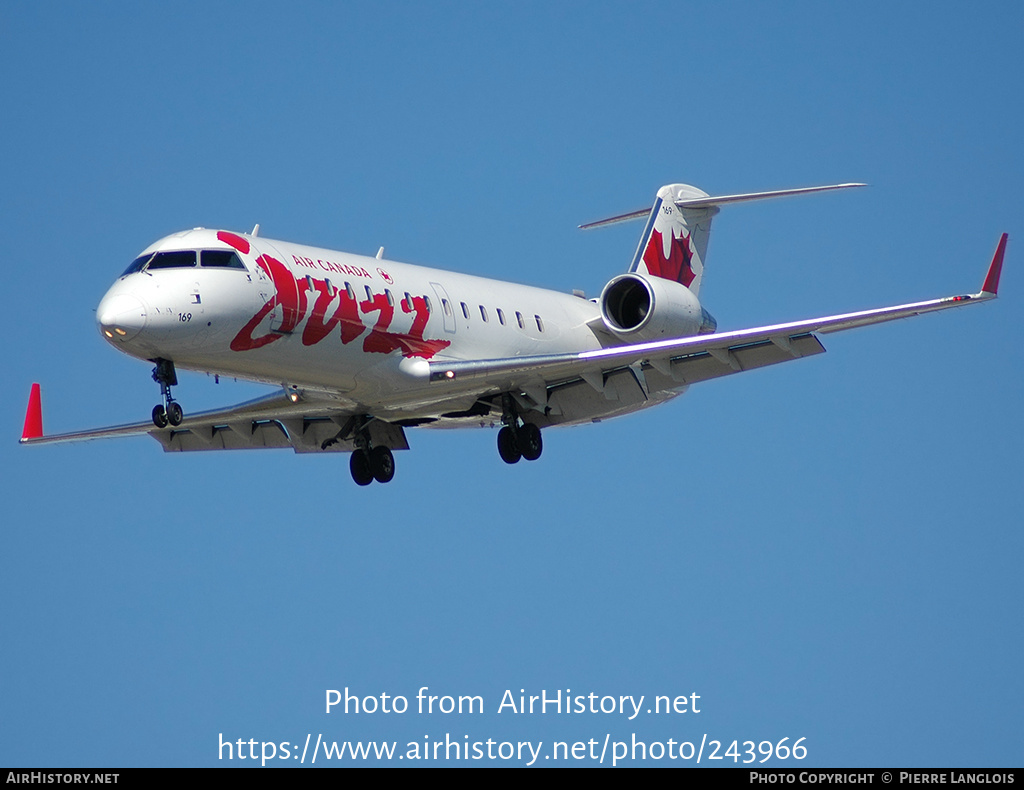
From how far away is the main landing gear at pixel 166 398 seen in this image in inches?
749

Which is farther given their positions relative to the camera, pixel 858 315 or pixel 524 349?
pixel 524 349

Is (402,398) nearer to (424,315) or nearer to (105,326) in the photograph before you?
(424,315)

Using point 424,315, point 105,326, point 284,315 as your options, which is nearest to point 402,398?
point 424,315

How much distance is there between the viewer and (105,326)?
734 inches

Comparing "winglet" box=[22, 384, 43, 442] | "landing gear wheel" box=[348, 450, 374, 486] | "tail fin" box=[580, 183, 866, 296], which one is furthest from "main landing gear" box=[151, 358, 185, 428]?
"tail fin" box=[580, 183, 866, 296]

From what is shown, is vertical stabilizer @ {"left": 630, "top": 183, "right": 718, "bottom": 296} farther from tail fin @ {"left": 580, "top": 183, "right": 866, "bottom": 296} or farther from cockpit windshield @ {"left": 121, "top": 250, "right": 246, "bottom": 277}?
cockpit windshield @ {"left": 121, "top": 250, "right": 246, "bottom": 277}

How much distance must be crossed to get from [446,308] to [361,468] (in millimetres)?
3110

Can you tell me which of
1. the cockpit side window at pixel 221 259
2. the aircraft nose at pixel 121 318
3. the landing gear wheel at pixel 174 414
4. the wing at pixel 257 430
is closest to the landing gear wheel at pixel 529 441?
the wing at pixel 257 430

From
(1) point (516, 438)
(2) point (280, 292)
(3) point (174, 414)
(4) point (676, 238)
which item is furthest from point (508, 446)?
(3) point (174, 414)

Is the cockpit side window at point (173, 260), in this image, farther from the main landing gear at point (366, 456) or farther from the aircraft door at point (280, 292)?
the main landing gear at point (366, 456)

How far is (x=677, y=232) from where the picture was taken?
87.9 ft

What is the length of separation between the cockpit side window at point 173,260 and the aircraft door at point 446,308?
12.6 ft

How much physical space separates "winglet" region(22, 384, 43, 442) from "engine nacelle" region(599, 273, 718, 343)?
8921 millimetres

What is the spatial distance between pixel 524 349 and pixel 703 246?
16.9ft
